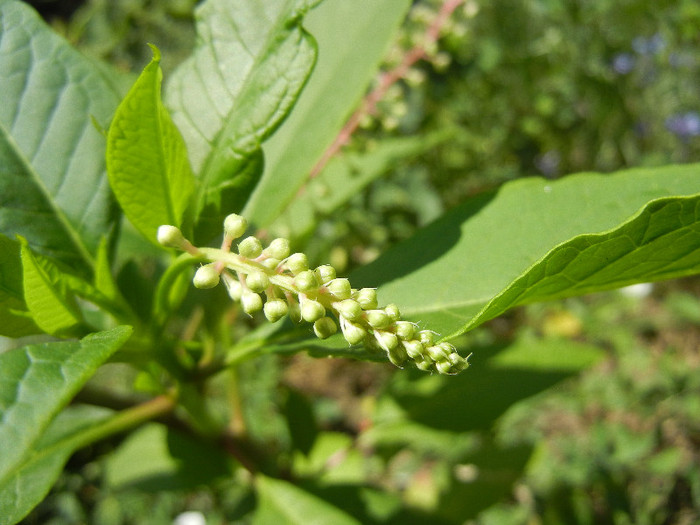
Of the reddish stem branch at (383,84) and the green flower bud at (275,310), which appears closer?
the green flower bud at (275,310)

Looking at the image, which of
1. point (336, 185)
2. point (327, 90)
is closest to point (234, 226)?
point (327, 90)

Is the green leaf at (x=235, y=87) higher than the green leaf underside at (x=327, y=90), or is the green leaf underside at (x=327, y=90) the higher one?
the green leaf at (x=235, y=87)

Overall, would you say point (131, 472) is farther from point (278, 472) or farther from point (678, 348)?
point (678, 348)

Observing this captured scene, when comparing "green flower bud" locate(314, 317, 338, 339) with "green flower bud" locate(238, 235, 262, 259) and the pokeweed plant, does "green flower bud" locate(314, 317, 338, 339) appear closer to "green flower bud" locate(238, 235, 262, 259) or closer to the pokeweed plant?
the pokeweed plant

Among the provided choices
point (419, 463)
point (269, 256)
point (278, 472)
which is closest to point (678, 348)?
point (419, 463)

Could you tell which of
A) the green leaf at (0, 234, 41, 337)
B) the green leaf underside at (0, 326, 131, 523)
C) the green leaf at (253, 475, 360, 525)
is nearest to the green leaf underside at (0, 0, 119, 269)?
the green leaf at (0, 234, 41, 337)

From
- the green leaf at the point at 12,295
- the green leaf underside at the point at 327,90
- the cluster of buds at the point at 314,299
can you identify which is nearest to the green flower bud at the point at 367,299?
the cluster of buds at the point at 314,299

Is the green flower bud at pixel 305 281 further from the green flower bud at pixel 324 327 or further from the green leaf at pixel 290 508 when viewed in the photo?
the green leaf at pixel 290 508
